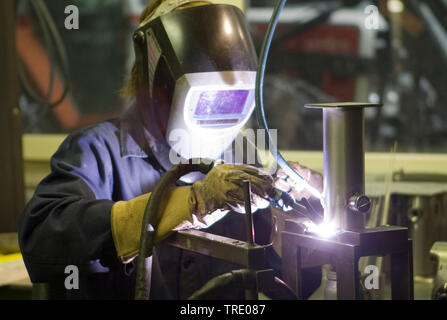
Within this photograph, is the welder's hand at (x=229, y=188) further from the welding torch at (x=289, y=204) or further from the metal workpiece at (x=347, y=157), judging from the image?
the metal workpiece at (x=347, y=157)

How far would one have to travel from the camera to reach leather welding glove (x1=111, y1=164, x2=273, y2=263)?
4.34 ft

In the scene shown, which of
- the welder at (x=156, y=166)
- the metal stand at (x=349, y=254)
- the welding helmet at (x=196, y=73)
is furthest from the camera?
the welding helmet at (x=196, y=73)

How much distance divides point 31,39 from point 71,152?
4005 millimetres

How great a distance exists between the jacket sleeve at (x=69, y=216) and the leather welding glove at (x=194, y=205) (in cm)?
4

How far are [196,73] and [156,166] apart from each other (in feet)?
1.23

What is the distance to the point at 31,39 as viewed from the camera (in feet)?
17.4

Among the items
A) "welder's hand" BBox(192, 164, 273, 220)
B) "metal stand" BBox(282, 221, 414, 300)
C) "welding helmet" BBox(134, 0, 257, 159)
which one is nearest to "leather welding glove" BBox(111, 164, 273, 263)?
"welder's hand" BBox(192, 164, 273, 220)

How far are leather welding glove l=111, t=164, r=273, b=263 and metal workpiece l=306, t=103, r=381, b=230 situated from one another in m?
0.17

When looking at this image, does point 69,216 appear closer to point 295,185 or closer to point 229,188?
point 229,188

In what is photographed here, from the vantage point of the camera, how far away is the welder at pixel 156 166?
145 cm

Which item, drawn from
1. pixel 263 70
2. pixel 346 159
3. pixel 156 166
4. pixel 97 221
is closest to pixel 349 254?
pixel 346 159

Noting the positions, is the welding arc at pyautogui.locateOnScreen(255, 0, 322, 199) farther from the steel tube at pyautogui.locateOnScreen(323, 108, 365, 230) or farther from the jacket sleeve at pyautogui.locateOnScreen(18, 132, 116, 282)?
the jacket sleeve at pyautogui.locateOnScreen(18, 132, 116, 282)

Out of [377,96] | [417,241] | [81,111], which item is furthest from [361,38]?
[417,241]

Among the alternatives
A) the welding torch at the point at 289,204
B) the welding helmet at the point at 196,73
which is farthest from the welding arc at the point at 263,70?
the welding helmet at the point at 196,73
